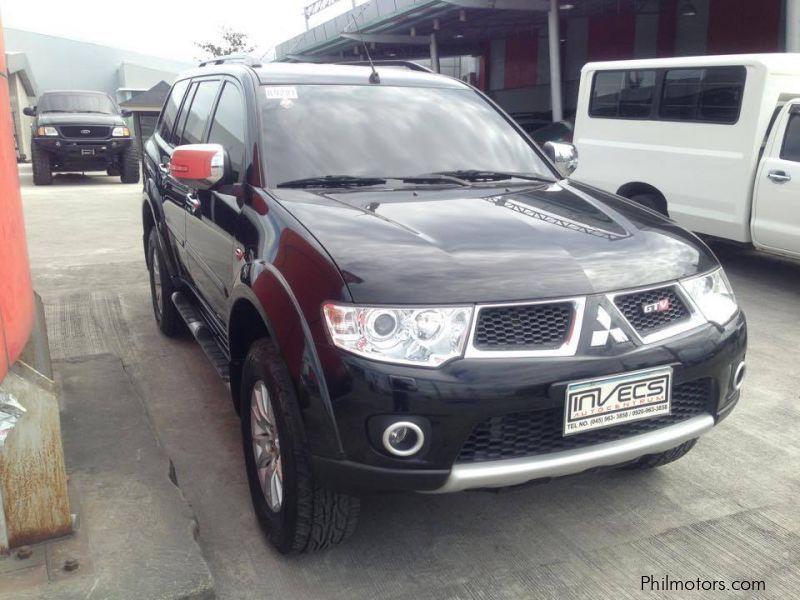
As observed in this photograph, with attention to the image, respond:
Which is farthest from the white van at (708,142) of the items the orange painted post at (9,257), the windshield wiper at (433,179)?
the orange painted post at (9,257)

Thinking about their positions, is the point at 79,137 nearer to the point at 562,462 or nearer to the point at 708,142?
the point at 708,142

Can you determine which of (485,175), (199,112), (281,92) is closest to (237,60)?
(199,112)

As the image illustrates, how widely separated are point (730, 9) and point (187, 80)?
55.6 feet

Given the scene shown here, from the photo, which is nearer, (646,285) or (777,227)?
(646,285)

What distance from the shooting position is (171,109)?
5.06 meters

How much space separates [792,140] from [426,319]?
5.56 m

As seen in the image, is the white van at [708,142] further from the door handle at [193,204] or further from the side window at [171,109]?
the door handle at [193,204]

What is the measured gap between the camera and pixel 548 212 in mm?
3023

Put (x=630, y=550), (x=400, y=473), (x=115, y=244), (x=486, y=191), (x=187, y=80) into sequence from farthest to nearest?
(x=115, y=244), (x=187, y=80), (x=486, y=191), (x=630, y=550), (x=400, y=473)

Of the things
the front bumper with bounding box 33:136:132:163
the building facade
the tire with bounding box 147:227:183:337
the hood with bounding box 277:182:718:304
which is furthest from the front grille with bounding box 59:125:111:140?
the hood with bounding box 277:182:718:304

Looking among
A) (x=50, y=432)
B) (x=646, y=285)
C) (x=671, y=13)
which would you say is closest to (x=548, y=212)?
(x=646, y=285)

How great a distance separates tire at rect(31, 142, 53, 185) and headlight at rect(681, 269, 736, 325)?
15544mm

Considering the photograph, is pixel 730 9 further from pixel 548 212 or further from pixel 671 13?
pixel 548 212

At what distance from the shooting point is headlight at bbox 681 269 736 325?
2.74 m
